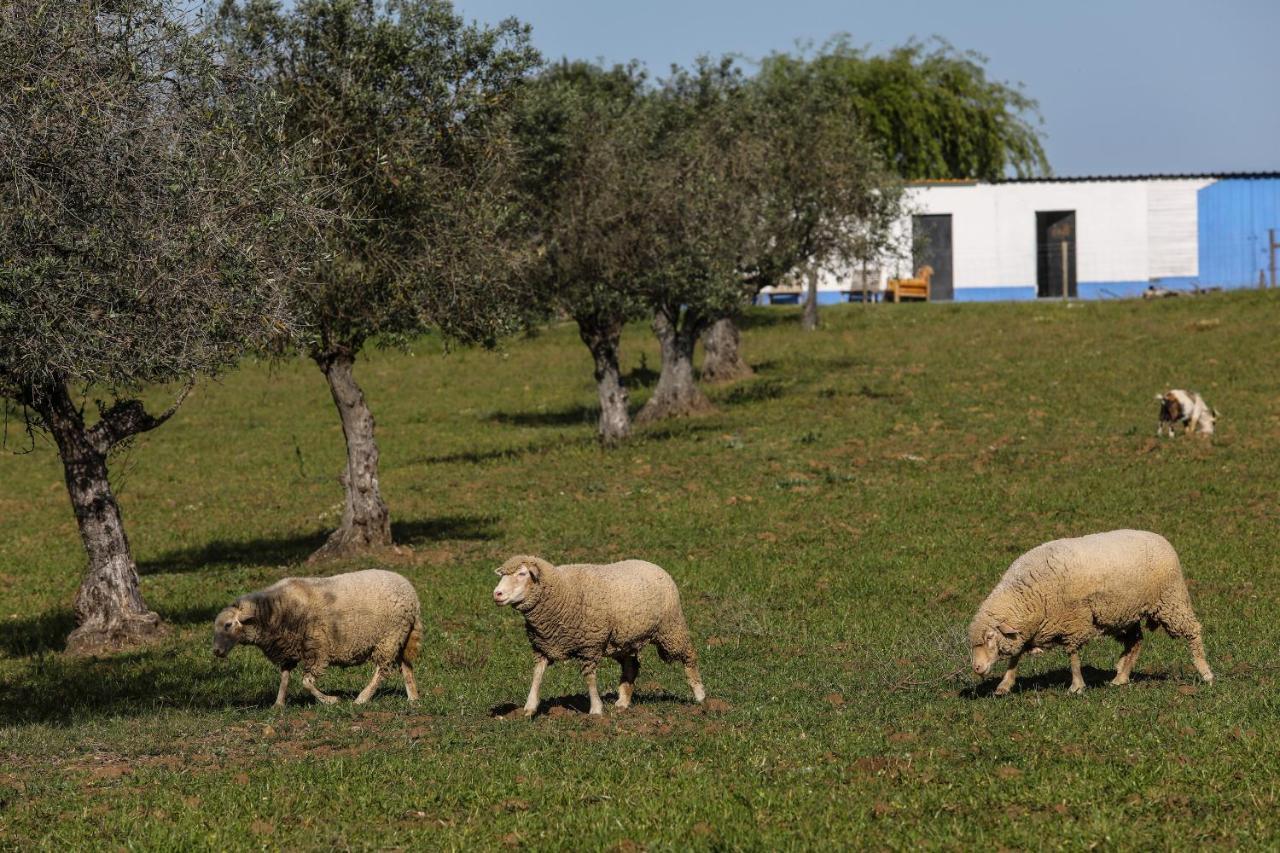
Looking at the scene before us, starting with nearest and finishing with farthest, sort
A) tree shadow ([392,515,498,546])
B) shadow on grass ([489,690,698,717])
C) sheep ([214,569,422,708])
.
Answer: shadow on grass ([489,690,698,717])
sheep ([214,569,422,708])
tree shadow ([392,515,498,546])

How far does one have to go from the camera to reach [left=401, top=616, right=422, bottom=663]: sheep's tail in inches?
673

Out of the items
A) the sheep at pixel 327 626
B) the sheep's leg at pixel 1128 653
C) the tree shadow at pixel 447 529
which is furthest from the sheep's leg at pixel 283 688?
the tree shadow at pixel 447 529

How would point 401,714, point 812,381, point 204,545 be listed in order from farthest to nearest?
point 812,381
point 204,545
point 401,714

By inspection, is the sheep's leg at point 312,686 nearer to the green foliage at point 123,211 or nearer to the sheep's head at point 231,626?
the sheep's head at point 231,626

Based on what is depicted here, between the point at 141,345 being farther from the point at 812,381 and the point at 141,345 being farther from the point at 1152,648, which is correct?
the point at 812,381

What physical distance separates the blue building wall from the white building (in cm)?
37

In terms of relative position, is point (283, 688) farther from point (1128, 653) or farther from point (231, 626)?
point (1128, 653)

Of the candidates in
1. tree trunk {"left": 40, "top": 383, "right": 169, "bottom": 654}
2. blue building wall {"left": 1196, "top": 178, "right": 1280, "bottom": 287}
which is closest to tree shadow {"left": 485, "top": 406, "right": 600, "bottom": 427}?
tree trunk {"left": 40, "top": 383, "right": 169, "bottom": 654}

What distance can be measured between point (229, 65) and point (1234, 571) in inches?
671

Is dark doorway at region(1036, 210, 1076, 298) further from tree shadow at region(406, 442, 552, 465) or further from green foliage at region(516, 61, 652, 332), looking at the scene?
tree shadow at region(406, 442, 552, 465)

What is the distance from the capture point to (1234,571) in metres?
24.2

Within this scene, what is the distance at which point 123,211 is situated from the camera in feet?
51.6

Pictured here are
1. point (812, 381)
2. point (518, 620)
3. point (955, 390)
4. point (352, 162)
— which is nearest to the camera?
point (518, 620)

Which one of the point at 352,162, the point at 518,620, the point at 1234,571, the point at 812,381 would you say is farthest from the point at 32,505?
the point at 1234,571
